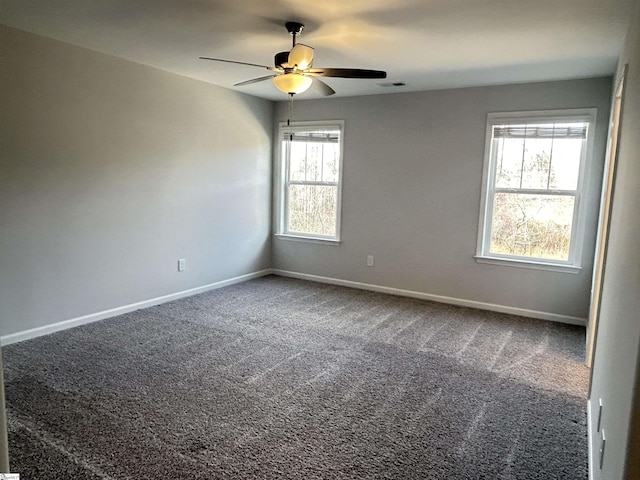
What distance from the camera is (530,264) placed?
4598 mm

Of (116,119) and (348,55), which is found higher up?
(348,55)

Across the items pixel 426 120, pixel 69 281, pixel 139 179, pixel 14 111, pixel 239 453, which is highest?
pixel 426 120

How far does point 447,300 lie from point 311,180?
7.81 ft

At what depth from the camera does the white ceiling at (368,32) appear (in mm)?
2697

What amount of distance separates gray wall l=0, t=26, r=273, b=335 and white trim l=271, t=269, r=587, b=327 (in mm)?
1044

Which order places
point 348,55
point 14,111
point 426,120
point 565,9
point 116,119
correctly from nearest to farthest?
point 565,9
point 14,111
point 348,55
point 116,119
point 426,120

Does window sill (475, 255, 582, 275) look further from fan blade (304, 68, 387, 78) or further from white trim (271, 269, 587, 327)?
fan blade (304, 68, 387, 78)

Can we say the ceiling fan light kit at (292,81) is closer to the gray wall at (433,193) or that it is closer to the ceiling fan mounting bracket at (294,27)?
the ceiling fan mounting bracket at (294,27)

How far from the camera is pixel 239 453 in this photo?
219cm

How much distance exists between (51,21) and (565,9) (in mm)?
3419

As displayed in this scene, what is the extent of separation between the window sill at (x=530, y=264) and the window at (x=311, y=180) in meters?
1.88

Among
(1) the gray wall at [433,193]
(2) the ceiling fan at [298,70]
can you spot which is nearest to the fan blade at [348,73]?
(2) the ceiling fan at [298,70]

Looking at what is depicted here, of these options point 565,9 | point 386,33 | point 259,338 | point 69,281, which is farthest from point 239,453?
point 565,9

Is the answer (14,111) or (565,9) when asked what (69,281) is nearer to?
(14,111)
